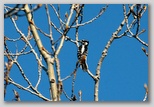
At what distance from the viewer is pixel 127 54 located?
2303 millimetres

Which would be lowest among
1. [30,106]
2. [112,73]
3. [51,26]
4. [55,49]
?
[30,106]

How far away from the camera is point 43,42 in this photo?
2316mm

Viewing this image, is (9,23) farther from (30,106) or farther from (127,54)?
(127,54)

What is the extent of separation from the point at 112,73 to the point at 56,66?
1.10 feet

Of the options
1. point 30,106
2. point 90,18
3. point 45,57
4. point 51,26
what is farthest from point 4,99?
point 90,18

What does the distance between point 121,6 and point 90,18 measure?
0.67 ft

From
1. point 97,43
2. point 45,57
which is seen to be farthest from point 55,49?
point 97,43

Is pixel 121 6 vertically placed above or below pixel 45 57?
above

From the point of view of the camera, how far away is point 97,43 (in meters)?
2.31

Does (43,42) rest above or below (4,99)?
above

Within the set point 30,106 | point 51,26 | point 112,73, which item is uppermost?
point 51,26

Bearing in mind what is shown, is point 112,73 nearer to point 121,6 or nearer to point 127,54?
point 127,54

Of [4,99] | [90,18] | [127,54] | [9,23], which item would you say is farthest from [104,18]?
[4,99]

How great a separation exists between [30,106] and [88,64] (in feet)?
1.41
